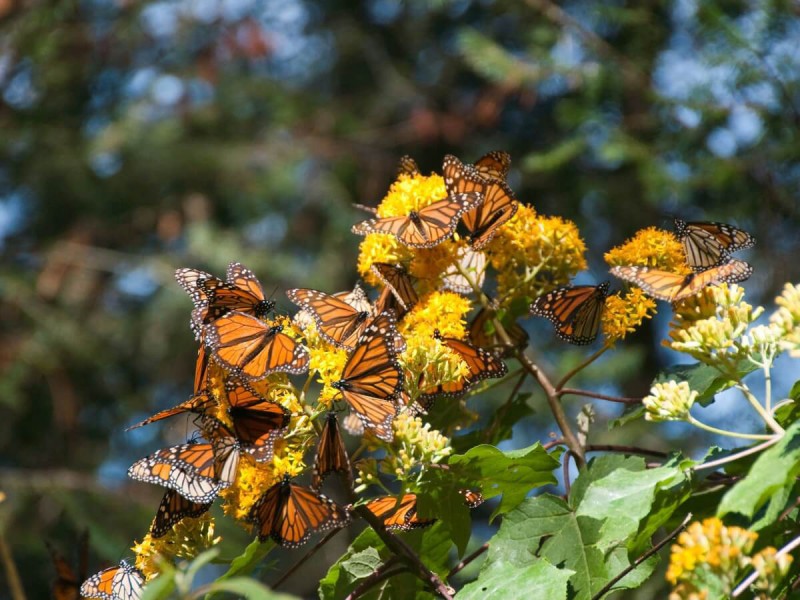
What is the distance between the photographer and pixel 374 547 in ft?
7.17

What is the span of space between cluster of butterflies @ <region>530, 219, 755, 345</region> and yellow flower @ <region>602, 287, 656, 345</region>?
0.04 m

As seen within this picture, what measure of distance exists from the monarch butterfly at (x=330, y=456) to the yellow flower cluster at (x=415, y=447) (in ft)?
0.37

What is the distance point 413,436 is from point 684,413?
0.56m

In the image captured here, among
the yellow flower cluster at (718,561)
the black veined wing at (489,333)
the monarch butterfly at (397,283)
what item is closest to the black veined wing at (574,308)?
the black veined wing at (489,333)

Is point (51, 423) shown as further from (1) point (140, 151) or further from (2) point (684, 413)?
(2) point (684, 413)

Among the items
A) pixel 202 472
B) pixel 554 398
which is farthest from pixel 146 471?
pixel 554 398

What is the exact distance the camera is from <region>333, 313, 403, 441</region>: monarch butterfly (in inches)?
79.0

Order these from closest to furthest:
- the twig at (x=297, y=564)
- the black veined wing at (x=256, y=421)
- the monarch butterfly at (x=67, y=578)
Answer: the black veined wing at (x=256, y=421)
the twig at (x=297, y=564)
the monarch butterfly at (x=67, y=578)

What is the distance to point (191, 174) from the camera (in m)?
10.7

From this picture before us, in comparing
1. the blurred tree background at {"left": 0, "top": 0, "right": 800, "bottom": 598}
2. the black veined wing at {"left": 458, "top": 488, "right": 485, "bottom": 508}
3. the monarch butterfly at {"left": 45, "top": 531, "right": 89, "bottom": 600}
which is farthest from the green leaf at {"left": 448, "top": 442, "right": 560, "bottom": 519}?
the blurred tree background at {"left": 0, "top": 0, "right": 800, "bottom": 598}

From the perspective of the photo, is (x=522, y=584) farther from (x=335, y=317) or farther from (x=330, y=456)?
(x=335, y=317)

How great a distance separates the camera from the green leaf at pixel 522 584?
1.76m

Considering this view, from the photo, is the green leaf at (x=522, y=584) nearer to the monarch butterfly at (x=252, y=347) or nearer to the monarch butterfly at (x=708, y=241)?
the monarch butterfly at (x=252, y=347)

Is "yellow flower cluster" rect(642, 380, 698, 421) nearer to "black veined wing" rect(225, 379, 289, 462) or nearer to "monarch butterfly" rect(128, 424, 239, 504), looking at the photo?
"black veined wing" rect(225, 379, 289, 462)
